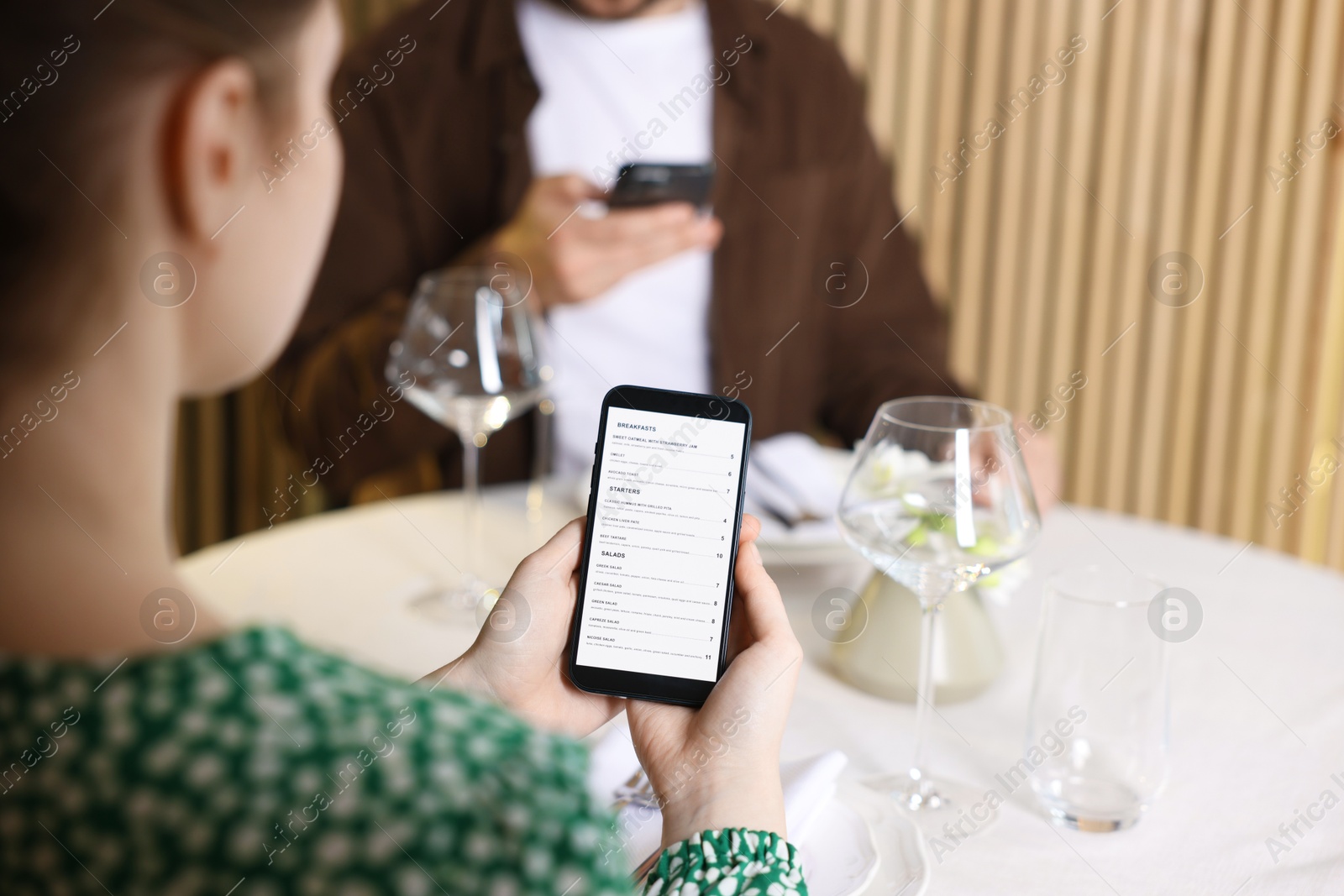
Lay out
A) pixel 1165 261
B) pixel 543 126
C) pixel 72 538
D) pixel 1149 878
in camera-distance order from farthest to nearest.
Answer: pixel 1165 261, pixel 543 126, pixel 1149 878, pixel 72 538

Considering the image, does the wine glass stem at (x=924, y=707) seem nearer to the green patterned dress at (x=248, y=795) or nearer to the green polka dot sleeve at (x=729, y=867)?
the green polka dot sleeve at (x=729, y=867)

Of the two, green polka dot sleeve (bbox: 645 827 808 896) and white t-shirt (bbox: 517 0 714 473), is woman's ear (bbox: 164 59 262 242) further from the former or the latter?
white t-shirt (bbox: 517 0 714 473)

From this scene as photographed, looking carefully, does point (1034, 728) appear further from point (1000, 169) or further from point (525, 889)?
point (1000, 169)

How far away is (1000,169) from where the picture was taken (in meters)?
1.88

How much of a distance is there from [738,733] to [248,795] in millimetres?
282

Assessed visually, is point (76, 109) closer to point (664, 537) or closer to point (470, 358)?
point (664, 537)

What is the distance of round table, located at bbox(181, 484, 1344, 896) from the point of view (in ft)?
1.88

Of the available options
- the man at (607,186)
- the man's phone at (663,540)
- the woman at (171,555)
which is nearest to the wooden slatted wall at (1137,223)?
the man at (607,186)

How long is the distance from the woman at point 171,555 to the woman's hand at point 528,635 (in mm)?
230

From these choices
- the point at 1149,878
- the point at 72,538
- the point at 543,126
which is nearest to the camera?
the point at 72,538

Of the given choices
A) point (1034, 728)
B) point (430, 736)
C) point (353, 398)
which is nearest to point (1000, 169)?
point (353, 398)

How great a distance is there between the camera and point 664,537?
0.55 metres

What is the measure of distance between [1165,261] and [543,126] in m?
1.08

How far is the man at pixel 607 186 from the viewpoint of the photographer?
1.41 metres
